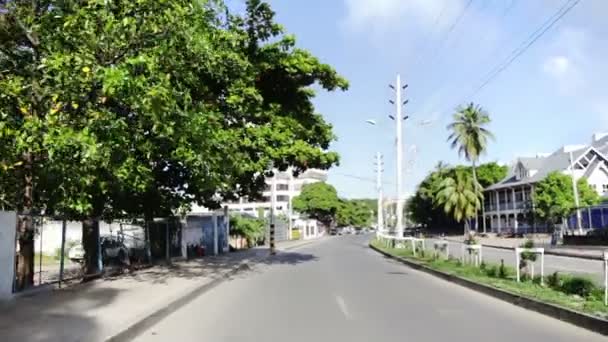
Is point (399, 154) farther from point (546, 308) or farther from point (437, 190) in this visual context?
point (437, 190)

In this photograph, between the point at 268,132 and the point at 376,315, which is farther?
the point at 268,132

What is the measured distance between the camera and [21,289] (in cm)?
1388

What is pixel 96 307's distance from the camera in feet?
39.3

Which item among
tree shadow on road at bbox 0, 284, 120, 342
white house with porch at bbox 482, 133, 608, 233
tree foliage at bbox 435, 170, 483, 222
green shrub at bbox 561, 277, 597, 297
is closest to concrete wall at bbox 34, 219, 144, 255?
tree shadow on road at bbox 0, 284, 120, 342

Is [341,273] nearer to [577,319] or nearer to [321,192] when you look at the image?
[577,319]

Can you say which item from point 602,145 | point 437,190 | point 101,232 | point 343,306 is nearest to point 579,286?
point 343,306

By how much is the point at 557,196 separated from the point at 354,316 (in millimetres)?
57595

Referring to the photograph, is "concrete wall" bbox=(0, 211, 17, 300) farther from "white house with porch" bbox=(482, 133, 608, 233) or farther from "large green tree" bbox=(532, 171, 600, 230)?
"white house with porch" bbox=(482, 133, 608, 233)

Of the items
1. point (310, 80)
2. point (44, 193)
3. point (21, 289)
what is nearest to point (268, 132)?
point (310, 80)

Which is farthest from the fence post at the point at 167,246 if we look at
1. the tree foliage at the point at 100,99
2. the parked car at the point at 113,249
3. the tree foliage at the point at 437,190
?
the tree foliage at the point at 437,190

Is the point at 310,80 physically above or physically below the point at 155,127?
above

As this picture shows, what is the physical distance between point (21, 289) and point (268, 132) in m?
11.0

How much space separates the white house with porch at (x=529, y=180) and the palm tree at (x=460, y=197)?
470 cm

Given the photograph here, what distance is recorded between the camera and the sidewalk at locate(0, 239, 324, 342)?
9.02 m
